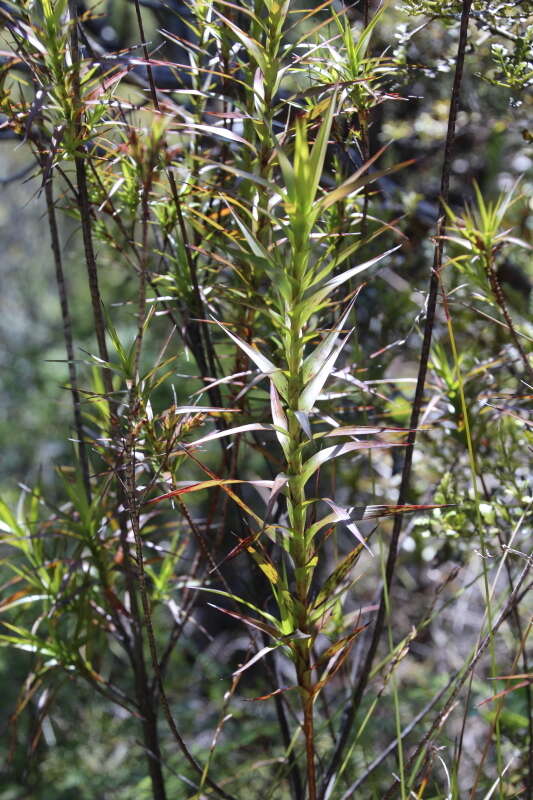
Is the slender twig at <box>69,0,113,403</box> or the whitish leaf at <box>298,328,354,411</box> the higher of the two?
the slender twig at <box>69,0,113,403</box>

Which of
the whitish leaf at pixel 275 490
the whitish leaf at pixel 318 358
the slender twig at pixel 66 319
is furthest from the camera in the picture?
the slender twig at pixel 66 319

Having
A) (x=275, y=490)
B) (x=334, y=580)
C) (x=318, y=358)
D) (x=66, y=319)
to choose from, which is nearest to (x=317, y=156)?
(x=318, y=358)

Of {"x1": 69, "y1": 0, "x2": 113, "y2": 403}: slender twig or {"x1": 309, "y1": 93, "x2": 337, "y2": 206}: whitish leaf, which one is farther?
{"x1": 69, "y1": 0, "x2": 113, "y2": 403}: slender twig

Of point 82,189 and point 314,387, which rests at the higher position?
point 82,189

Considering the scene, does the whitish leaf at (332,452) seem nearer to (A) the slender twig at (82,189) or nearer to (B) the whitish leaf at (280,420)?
(B) the whitish leaf at (280,420)

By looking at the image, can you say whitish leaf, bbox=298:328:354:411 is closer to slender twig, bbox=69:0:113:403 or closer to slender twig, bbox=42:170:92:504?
slender twig, bbox=69:0:113:403

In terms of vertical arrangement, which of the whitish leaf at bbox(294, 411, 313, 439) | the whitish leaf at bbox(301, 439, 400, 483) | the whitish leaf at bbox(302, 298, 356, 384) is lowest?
the whitish leaf at bbox(301, 439, 400, 483)

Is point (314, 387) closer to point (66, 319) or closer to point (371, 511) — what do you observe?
point (371, 511)

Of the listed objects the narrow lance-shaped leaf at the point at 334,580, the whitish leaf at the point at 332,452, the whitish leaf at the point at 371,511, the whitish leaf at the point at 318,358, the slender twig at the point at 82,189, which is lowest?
the narrow lance-shaped leaf at the point at 334,580

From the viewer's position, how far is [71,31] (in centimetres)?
99

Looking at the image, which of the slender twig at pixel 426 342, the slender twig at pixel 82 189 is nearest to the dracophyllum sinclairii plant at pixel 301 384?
the slender twig at pixel 426 342

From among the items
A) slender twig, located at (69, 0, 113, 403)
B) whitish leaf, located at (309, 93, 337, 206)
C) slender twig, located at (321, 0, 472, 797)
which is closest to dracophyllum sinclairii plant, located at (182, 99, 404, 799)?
whitish leaf, located at (309, 93, 337, 206)

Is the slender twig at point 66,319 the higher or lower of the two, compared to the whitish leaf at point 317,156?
lower

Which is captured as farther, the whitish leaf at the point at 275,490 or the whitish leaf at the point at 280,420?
the whitish leaf at the point at 280,420
